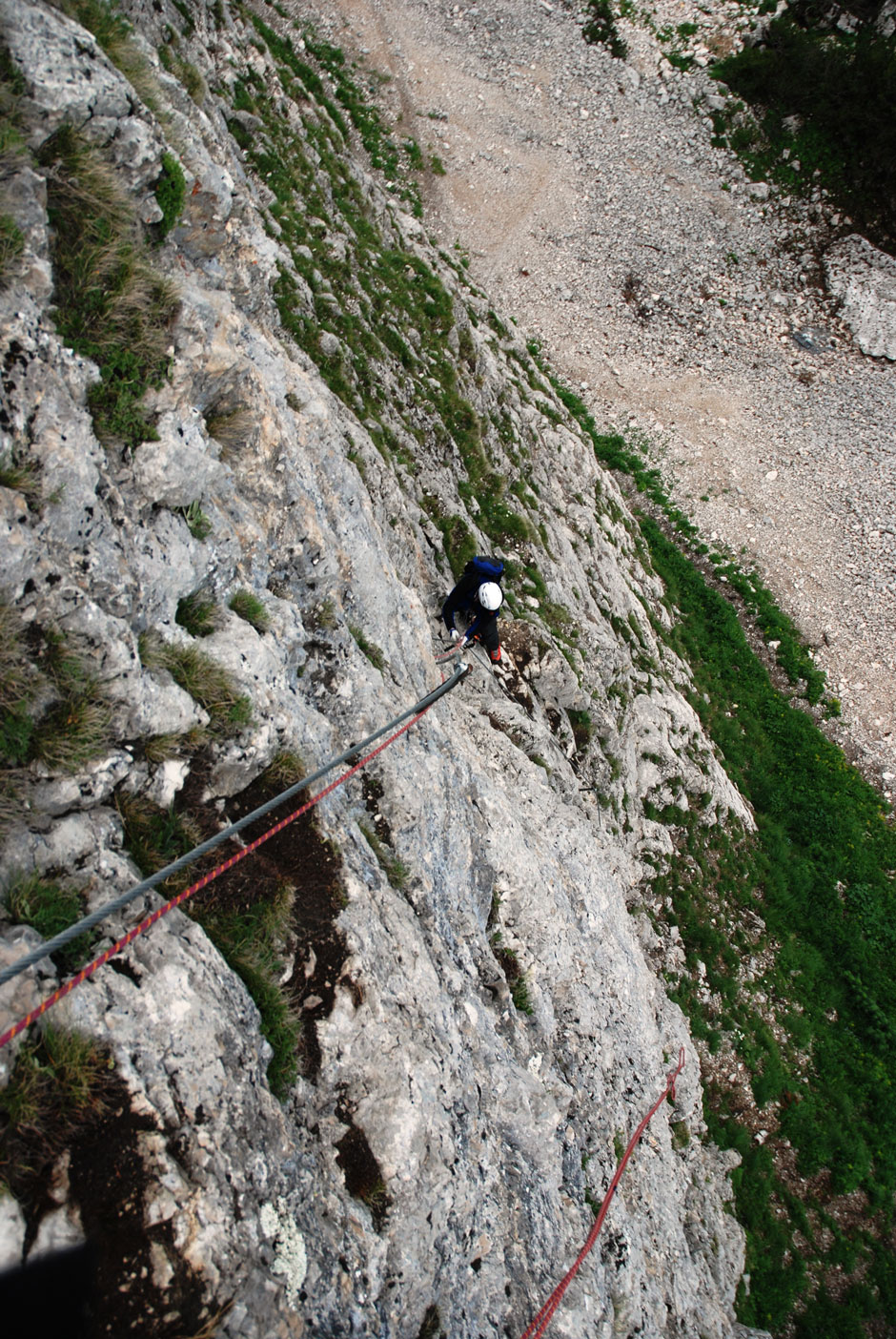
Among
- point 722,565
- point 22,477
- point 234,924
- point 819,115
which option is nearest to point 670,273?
point 819,115

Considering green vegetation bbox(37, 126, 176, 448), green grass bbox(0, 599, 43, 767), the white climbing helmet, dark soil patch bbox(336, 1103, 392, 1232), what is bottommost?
dark soil patch bbox(336, 1103, 392, 1232)

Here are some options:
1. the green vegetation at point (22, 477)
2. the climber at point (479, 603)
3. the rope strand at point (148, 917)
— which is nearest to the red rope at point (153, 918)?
the rope strand at point (148, 917)

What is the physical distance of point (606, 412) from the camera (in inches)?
1119

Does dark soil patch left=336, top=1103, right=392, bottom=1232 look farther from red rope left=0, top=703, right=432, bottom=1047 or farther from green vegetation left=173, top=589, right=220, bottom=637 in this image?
green vegetation left=173, top=589, right=220, bottom=637

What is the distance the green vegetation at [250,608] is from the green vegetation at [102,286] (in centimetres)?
173

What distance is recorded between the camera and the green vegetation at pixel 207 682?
18.7 ft

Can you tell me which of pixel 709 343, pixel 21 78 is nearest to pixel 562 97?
pixel 709 343

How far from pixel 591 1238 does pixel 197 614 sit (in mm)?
8747

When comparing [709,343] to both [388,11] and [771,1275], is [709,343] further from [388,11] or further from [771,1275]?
[771,1275]

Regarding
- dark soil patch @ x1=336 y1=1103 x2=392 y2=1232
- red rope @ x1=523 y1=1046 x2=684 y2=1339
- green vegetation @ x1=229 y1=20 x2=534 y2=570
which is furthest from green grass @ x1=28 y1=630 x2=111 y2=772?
green vegetation @ x1=229 y1=20 x2=534 y2=570

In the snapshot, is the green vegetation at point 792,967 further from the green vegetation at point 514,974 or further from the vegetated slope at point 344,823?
the green vegetation at point 514,974

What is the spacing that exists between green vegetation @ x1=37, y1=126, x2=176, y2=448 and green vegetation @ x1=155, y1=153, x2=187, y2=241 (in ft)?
2.22

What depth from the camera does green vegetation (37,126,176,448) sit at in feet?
18.9

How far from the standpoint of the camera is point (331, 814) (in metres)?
6.71
